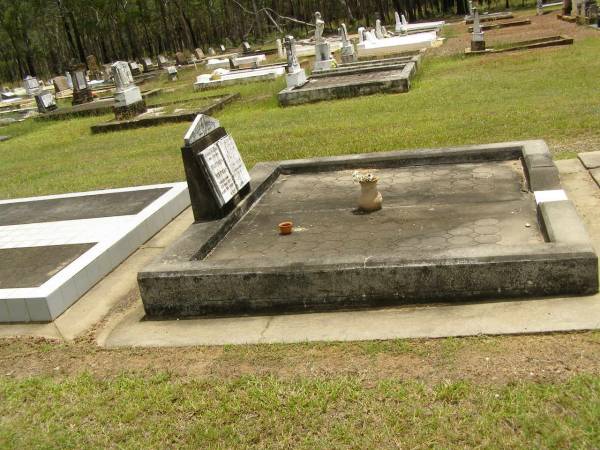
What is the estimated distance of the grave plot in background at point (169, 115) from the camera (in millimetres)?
15773

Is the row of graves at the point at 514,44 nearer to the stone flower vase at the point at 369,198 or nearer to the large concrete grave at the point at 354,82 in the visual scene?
the large concrete grave at the point at 354,82

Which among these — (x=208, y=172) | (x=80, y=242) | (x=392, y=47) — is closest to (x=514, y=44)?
(x=392, y=47)

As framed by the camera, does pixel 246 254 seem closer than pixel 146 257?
Yes

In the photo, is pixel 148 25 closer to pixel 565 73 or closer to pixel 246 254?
pixel 565 73

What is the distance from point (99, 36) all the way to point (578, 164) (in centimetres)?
5637

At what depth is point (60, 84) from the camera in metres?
33.2

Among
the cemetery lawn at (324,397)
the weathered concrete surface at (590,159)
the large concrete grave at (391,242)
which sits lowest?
the cemetery lawn at (324,397)

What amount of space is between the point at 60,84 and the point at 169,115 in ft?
66.2

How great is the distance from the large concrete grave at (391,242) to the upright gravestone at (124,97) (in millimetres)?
11296

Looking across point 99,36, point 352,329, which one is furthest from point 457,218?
point 99,36

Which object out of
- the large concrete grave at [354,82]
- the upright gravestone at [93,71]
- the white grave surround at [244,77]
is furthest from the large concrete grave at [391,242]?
the upright gravestone at [93,71]

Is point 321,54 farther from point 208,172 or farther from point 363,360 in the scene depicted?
point 363,360

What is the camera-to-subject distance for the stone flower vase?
5.71m

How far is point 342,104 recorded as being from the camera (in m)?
14.1
